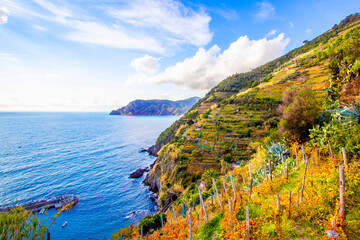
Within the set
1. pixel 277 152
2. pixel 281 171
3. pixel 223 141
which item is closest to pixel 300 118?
pixel 277 152

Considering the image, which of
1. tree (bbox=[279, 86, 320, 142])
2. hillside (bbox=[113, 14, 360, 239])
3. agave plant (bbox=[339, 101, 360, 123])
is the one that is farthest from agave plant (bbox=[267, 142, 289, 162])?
agave plant (bbox=[339, 101, 360, 123])

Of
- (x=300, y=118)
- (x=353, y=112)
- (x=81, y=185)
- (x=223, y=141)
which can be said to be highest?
(x=353, y=112)

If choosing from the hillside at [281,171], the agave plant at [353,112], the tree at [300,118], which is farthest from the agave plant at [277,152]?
the agave plant at [353,112]

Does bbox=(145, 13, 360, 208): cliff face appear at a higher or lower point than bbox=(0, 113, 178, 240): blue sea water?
higher

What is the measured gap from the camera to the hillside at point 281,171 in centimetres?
720

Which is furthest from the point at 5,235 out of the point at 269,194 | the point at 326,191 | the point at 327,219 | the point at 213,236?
the point at 326,191

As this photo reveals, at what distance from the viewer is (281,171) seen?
42.4 ft

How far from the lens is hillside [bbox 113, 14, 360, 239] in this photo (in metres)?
7.20

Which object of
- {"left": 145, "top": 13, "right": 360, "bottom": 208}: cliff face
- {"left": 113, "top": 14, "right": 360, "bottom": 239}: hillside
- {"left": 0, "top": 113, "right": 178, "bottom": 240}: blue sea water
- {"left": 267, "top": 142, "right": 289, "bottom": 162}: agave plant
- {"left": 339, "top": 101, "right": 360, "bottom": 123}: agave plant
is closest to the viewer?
{"left": 113, "top": 14, "right": 360, "bottom": 239}: hillside

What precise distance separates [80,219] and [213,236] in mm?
30855

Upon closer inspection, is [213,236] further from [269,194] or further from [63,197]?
[63,197]

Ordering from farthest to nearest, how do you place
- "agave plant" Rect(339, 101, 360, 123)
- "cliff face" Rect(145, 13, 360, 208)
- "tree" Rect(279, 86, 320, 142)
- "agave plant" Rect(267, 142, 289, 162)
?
"cliff face" Rect(145, 13, 360, 208) < "tree" Rect(279, 86, 320, 142) < "agave plant" Rect(267, 142, 289, 162) < "agave plant" Rect(339, 101, 360, 123)

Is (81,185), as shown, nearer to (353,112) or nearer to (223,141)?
(223,141)

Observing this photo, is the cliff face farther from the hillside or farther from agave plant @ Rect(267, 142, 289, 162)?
agave plant @ Rect(267, 142, 289, 162)
